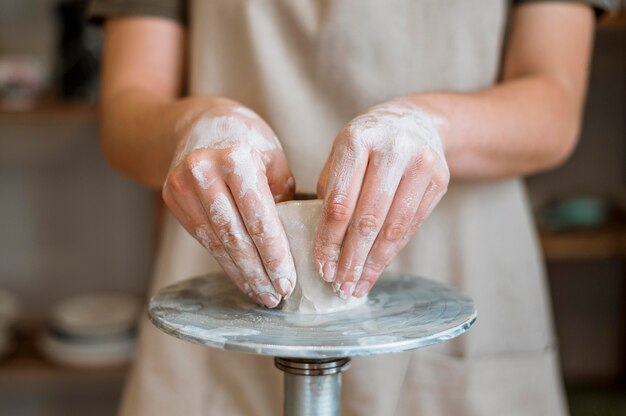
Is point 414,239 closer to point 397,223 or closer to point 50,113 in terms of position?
point 397,223

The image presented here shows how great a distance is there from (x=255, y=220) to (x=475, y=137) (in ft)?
0.93

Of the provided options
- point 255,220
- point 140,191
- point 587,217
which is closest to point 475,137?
point 255,220

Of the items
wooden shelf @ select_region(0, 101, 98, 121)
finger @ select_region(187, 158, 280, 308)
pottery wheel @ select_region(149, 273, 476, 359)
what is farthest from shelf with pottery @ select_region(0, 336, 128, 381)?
finger @ select_region(187, 158, 280, 308)

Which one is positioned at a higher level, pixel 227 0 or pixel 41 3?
pixel 227 0

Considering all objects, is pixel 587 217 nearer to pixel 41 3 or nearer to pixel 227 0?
pixel 227 0

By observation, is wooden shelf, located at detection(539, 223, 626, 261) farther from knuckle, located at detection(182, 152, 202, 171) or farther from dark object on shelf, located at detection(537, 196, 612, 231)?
knuckle, located at detection(182, 152, 202, 171)

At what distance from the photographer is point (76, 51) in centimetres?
173

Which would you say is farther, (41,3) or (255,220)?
(41,3)

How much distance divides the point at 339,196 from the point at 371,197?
0.03 meters

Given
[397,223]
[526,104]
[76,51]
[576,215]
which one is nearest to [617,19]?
[576,215]

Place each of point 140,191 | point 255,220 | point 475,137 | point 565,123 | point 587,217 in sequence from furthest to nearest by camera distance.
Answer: point 140,191 < point 587,217 < point 565,123 < point 475,137 < point 255,220

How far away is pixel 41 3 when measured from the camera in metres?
1.93

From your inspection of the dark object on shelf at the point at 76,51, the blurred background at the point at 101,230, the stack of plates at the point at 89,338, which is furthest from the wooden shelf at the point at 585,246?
the dark object on shelf at the point at 76,51

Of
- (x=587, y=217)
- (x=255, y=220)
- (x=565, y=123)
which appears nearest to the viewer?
(x=255, y=220)
